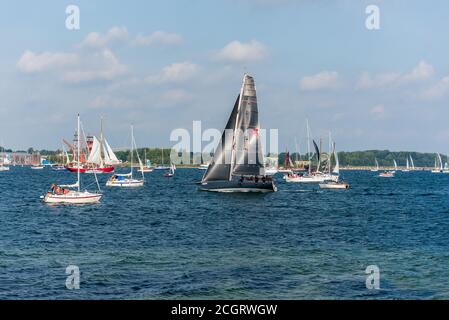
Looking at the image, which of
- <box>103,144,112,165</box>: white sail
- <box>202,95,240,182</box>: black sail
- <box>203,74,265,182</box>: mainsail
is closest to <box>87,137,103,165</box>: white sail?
<box>103,144,112,165</box>: white sail

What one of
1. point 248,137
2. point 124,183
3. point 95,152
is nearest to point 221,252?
point 248,137

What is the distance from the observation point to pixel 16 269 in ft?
102

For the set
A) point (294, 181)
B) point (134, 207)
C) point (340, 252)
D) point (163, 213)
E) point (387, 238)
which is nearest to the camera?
point (340, 252)

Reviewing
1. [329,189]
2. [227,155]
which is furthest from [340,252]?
Result: [329,189]

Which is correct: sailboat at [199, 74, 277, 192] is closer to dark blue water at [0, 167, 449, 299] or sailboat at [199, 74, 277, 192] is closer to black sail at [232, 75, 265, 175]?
black sail at [232, 75, 265, 175]

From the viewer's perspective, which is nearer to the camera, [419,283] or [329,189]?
[419,283]

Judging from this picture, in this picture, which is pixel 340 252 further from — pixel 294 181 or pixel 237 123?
pixel 294 181

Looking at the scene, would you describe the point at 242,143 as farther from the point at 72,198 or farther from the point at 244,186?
the point at 72,198

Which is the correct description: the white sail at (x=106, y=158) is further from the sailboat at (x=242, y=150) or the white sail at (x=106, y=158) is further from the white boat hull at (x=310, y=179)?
the sailboat at (x=242, y=150)

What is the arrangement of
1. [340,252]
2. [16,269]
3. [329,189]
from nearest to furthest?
[16,269]
[340,252]
[329,189]

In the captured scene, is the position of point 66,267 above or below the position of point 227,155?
below

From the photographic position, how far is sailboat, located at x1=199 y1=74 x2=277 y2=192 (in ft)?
292
